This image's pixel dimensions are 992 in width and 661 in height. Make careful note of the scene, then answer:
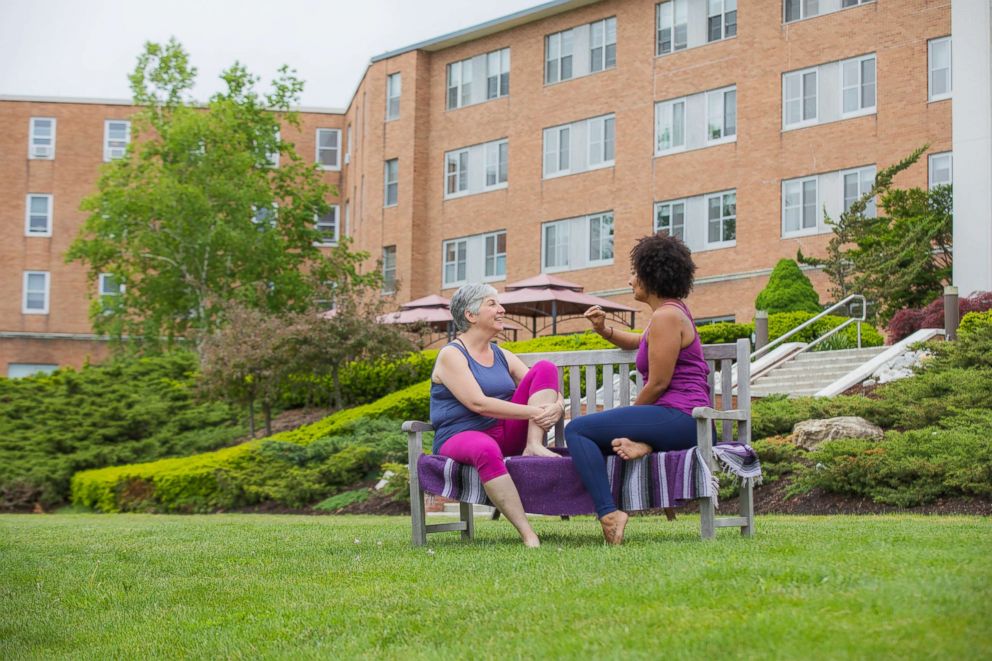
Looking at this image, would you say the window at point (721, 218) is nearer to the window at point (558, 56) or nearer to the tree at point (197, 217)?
the window at point (558, 56)

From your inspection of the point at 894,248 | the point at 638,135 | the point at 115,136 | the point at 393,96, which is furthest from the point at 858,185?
the point at 115,136

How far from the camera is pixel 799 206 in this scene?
32.9 m

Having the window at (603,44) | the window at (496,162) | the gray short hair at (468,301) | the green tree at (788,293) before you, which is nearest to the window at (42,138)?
the window at (496,162)

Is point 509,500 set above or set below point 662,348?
below

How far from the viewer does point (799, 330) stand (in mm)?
24875

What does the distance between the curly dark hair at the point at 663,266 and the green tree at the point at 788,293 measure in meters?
21.5

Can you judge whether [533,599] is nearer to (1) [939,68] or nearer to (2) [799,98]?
(1) [939,68]

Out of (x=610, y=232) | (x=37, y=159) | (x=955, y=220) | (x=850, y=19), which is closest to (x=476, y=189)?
(x=610, y=232)

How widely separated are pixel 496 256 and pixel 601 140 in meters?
5.42

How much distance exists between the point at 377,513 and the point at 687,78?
23.5 metres

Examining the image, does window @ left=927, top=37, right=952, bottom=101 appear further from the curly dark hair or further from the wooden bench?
the curly dark hair

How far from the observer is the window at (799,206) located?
1287 inches

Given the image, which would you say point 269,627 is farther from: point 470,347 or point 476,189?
point 476,189

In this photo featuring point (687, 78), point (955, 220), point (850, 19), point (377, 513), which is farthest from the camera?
point (687, 78)
